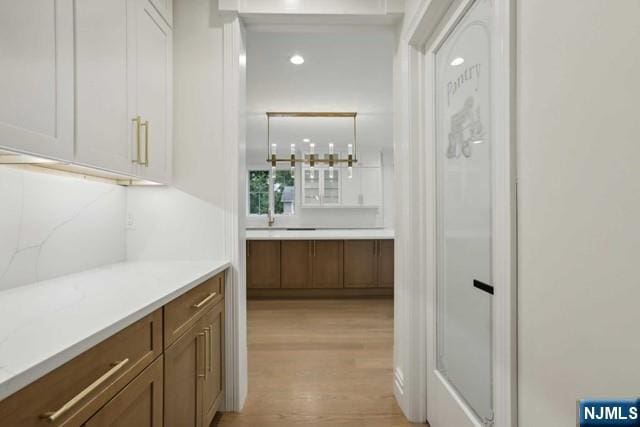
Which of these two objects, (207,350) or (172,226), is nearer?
(207,350)

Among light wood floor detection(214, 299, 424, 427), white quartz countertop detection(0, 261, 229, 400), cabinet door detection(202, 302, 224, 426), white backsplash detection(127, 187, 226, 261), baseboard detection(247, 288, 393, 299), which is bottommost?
light wood floor detection(214, 299, 424, 427)

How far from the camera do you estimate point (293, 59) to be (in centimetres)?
326

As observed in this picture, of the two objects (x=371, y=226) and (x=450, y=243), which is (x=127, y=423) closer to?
(x=450, y=243)

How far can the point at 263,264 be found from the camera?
4500mm

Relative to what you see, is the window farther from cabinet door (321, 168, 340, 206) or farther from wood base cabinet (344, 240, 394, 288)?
wood base cabinet (344, 240, 394, 288)

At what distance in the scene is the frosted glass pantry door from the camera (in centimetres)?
124

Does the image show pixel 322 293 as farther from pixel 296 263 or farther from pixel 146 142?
pixel 146 142

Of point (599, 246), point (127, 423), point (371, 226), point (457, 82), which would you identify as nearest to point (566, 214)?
point (599, 246)

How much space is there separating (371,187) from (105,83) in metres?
6.68

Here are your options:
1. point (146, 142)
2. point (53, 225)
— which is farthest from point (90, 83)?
point (53, 225)

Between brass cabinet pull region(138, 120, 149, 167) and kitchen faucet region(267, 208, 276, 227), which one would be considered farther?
kitchen faucet region(267, 208, 276, 227)

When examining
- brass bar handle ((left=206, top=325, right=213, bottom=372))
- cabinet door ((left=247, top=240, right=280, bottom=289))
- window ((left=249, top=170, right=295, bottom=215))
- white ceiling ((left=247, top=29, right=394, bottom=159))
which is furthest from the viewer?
window ((left=249, top=170, right=295, bottom=215))

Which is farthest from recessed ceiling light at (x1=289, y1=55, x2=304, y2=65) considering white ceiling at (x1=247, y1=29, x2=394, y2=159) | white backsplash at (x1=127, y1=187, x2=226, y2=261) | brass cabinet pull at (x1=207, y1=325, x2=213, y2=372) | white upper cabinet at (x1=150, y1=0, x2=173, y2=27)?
brass cabinet pull at (x1=207, y1=325, x2=213, y2=372)

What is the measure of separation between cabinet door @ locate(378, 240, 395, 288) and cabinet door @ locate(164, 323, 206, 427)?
3.32m
